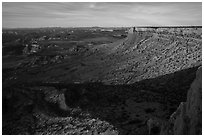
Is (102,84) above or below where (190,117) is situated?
below

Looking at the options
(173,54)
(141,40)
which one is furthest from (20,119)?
(141,40)

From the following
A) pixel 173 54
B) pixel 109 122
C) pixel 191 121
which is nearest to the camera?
pixel 191 121

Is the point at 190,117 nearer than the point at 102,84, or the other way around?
the point at 190,117

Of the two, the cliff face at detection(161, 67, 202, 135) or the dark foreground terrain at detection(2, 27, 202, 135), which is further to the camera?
the dark foreground terrain at detection(2, 27, 202, 135)

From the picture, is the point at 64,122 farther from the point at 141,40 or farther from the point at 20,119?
the point at 141,40

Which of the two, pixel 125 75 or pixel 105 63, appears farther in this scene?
pixel 105 63
